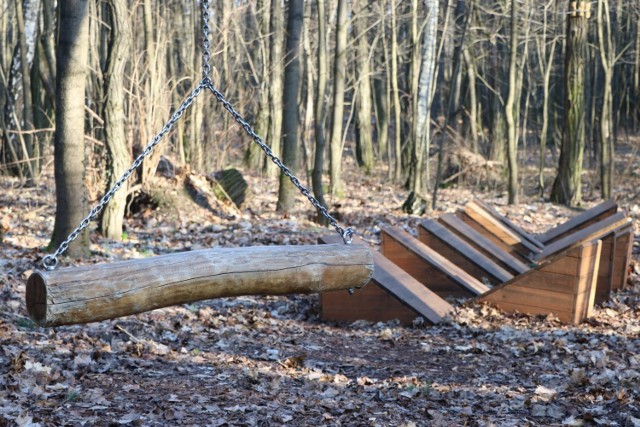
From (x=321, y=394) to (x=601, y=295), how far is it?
455 centimetres

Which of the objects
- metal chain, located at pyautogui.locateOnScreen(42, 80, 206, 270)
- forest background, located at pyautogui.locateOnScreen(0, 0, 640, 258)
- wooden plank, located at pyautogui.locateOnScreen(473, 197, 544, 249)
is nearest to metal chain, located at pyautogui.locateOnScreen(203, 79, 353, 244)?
metal chain, located at pyautogui.locateOnScreen(42, 80, 206, 270)

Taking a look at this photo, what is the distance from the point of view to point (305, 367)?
616 centimetres

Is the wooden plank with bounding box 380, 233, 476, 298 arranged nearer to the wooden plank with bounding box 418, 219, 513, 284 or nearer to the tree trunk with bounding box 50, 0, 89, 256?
the wooden plank with bounding box 418, 219, 513, 284

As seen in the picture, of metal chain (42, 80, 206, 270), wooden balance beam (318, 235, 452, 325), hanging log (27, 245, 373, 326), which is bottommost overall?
wooden balance beam (318, 235, 452, 325)

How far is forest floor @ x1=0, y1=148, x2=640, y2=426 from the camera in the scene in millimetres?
4906

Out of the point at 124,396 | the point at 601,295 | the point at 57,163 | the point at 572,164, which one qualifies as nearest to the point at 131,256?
the point at 57,163

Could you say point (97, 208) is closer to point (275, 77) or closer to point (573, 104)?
point (573, 104)

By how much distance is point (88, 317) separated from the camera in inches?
147

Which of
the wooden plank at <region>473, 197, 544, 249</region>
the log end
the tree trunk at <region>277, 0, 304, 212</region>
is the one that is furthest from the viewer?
the tree trunk at <region>277, 0, 304, 212</region>

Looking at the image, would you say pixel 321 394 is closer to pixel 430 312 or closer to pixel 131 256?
pixel 430 312

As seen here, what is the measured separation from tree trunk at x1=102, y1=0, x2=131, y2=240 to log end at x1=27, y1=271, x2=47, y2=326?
22.6ft

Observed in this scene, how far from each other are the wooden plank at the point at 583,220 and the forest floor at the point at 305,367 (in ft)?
6.49

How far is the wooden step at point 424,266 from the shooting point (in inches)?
335

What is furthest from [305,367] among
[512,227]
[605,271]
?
[512,227]
